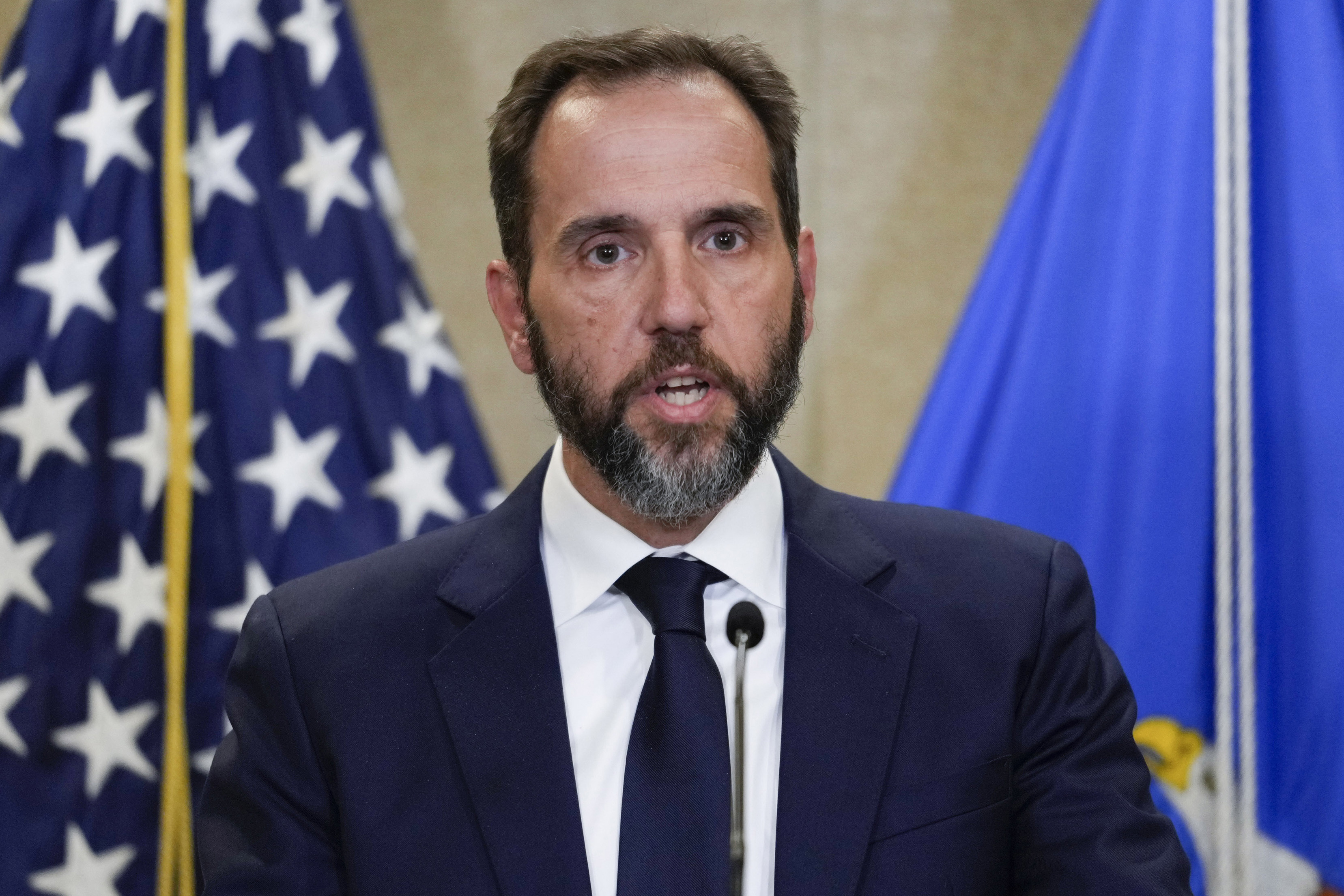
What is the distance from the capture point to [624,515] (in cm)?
147

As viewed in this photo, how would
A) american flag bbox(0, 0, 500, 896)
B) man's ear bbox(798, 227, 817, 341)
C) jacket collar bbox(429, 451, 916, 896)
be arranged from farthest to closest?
american flag bbox(0, 0, 500, 896) → man's ear bbox(798, 227, 817, 341) → jacket collar bbox(429, 451, 916, 896)

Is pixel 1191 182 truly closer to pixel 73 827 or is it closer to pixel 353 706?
pixel 353 706

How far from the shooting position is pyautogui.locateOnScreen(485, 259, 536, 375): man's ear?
1.54 m

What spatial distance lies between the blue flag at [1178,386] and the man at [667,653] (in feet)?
2.05

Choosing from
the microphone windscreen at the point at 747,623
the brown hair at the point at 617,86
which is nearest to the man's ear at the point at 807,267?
the brown hair at the point at 617,86

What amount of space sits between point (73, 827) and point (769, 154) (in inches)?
68.3

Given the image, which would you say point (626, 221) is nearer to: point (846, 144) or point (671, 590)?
point (671, 590)

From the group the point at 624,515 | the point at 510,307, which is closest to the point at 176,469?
the point at 510,307

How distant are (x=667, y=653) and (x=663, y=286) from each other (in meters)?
0.40

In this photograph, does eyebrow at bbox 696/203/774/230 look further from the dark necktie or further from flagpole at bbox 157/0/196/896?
flagpole at bbox 157/0/196/896

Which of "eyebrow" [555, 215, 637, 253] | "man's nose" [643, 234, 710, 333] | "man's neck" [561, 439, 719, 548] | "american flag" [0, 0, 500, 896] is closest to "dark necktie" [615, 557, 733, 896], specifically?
"man's neck" [561, 439, 719, 548]

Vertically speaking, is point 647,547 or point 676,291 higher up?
point 676,291

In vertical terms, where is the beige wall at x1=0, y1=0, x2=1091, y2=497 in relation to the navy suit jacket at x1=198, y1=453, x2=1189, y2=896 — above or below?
above

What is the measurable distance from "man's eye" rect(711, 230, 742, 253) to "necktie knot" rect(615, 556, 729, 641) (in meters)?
0.36
